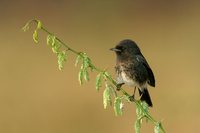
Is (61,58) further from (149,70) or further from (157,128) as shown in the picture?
(149,70)

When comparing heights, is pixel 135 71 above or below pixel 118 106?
above

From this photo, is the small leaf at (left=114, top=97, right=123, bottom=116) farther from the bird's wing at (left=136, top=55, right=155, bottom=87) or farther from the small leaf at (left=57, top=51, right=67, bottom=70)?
the bird's wing at (left=136, top=55, right=155, bottom=87)

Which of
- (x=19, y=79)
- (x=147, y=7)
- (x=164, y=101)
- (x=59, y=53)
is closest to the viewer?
(x=59, y=53)

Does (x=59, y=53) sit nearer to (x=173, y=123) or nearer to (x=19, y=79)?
(x=173, y=123)

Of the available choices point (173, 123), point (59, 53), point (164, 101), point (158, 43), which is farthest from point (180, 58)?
point (59, 53)

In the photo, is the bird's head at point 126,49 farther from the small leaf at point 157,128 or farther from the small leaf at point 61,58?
the small leaf at point 157,128

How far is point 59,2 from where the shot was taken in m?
16.5

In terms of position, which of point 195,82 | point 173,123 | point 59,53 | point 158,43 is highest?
point 158,43

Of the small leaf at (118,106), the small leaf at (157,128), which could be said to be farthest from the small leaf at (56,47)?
the small leaf at (157,128)

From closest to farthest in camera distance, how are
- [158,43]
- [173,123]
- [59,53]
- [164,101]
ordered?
[59,53], [173,123], [164,101], [158,43]

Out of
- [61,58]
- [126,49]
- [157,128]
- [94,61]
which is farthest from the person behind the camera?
[94,61]

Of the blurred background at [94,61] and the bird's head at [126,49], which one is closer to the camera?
the bird's head at [126,49]

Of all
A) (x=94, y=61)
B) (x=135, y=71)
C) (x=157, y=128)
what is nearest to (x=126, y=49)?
(x=135, y=71)

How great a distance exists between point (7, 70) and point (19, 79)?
21.3 inches
